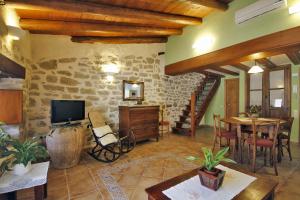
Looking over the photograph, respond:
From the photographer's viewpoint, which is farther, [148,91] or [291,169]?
[148,91]

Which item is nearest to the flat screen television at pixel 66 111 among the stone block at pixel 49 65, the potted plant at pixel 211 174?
the stone block at pixel 49 65

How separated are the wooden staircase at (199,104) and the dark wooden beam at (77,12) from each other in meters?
3.15

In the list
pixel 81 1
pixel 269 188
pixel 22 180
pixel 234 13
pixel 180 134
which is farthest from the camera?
pixel 180 134

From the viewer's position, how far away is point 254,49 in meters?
2.99

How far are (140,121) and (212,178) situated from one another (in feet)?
10.3

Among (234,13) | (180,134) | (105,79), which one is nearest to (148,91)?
(105,79)

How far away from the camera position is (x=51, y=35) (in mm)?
3672

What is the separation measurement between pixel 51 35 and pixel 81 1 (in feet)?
4.65

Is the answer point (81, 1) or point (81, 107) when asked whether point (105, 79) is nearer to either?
point (81, 107)

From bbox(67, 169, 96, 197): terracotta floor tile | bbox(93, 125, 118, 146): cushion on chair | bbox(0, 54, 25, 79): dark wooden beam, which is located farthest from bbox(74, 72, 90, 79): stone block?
bbox(67, 169, 96, 197): terracotta floor tile

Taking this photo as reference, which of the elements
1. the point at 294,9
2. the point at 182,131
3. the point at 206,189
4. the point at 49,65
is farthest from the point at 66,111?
the point at 294,9

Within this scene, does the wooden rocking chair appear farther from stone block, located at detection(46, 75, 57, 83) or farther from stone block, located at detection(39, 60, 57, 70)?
stone block, located at detection(39, 60, 57, 70)

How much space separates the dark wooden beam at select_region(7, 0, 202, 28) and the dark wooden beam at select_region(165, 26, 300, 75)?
110 centimetres

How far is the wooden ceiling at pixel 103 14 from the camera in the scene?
8.82 ft
